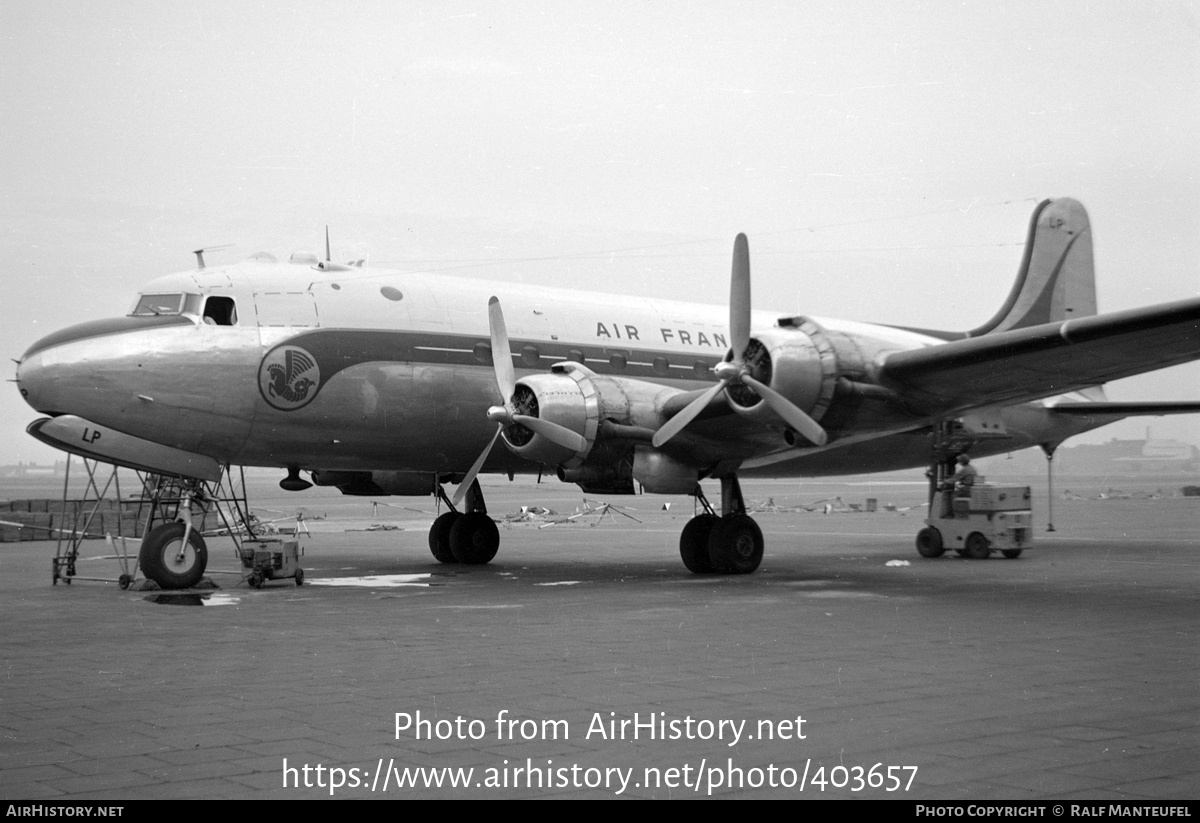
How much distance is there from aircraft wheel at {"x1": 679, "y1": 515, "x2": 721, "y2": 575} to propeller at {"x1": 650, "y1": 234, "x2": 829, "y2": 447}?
5.72ft

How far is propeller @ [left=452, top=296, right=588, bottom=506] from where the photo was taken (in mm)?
14039

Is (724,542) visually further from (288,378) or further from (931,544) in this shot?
(288,378)

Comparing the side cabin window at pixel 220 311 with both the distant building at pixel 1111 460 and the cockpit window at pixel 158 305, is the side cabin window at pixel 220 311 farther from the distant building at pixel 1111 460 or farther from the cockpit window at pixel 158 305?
the distant building at pixel 1111 460

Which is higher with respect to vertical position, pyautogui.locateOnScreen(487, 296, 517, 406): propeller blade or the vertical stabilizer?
the vertical stabilizer

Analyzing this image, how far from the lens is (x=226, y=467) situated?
1496cm

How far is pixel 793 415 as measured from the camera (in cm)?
1295

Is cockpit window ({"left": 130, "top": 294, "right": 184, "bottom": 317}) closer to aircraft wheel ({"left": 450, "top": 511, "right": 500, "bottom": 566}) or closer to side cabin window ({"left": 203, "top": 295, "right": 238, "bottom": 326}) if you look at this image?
side cabin window ({"left": 203, "top": 295, "right": 238, "bottom": 326})

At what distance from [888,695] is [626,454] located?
8.47 m

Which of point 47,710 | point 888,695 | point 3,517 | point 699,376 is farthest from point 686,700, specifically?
point 3,517

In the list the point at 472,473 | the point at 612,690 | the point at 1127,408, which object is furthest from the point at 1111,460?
the point at 612,690

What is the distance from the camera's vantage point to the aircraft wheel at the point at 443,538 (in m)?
18.5

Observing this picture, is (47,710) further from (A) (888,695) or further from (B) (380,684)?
(A) (888,695)

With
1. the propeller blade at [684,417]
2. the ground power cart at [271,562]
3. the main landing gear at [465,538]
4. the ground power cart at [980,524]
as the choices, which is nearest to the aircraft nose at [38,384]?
the ground power cart at [271,562]

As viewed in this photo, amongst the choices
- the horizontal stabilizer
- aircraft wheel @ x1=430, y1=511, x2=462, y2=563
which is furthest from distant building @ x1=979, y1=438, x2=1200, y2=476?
aircraft wheel @ x1=430, y1=511, x2=462, y2=563
